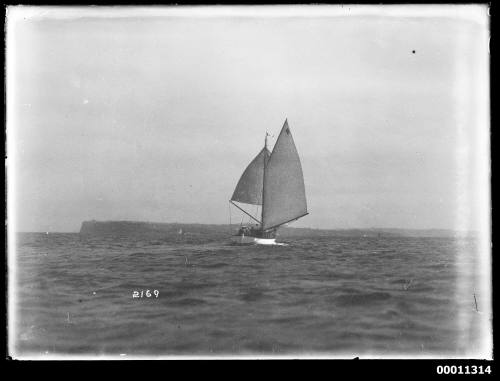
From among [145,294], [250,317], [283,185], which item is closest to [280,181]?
[283,185]

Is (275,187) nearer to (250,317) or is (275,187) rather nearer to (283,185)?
(283,185)

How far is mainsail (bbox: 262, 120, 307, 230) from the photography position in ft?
112

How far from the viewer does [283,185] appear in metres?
36.0

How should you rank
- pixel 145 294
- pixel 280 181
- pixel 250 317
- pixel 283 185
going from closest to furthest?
pixel 250 317, pixel 145 294, pixel 283 185, pixel 280 181

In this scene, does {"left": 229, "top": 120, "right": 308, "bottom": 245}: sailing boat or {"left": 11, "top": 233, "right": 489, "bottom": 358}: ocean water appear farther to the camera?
{"left": 229, "top": 120, "right": 308, "bottom": 245}: sailing boat

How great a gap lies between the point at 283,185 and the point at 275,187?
1193 millimetres

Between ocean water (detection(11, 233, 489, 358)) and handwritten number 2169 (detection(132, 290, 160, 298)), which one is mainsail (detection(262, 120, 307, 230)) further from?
handwritten number 2169 (detection(132, 290, 160, 298))

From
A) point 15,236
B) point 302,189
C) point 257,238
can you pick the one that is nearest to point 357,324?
point 15,236

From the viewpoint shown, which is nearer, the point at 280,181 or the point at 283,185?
the point at 283,185

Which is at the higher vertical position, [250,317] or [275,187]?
[275,187]

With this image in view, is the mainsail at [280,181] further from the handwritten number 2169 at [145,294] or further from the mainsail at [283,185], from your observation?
the handwritten number 2169 at [145,294]

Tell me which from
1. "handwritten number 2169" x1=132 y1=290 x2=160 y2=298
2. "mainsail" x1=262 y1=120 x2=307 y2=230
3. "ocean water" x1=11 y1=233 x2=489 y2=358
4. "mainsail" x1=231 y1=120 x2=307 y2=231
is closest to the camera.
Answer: "ocean water" x1=11 y1=233 x2=489 y2=358

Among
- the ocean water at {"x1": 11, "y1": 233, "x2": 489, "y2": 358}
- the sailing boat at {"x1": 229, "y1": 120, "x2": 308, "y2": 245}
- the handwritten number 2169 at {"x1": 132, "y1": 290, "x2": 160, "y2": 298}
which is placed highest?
the sailing boat at {"x1": 229, "y1": 120, "x2": 308, "y2": 245}

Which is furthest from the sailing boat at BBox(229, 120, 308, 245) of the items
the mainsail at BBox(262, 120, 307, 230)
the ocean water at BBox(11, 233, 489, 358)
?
the ocean water at BBox(11, 233, 489, 358)
